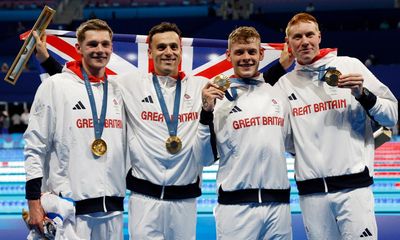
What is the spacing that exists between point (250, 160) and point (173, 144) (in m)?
0.43

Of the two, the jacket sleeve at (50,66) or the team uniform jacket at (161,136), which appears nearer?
the team uniform jacket at (161,136)

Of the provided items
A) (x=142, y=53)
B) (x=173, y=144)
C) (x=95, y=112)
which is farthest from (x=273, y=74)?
(x=142, y=53)

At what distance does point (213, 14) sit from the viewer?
61.1ft

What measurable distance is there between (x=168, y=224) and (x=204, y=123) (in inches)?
24.2

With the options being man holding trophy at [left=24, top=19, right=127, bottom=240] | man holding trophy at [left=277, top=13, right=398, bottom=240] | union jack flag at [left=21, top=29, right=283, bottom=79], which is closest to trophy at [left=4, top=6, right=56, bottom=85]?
man holding trophy at [left=24, top=19, right=127, bottom=240]

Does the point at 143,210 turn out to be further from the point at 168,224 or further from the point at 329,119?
the point at 329,119

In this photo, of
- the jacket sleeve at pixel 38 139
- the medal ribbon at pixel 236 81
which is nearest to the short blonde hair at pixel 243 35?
the medal ribbon at pixel 236 81

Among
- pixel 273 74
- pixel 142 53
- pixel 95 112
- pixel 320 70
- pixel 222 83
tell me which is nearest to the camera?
pixel 222 83

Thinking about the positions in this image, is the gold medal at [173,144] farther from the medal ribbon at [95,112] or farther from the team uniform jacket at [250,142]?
the medal ribbon at [95,112]

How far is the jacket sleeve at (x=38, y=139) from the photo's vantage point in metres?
2.89

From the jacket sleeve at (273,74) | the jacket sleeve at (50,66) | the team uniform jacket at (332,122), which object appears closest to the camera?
the team uniform jacket at (332,122)

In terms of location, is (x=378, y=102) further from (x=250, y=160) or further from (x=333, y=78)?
(x=250, y=160)

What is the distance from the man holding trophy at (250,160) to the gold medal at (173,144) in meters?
0.22

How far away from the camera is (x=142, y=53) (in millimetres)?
4465
